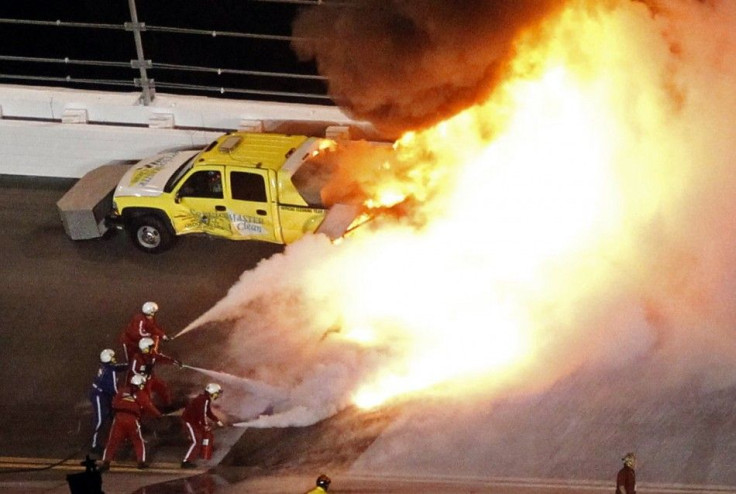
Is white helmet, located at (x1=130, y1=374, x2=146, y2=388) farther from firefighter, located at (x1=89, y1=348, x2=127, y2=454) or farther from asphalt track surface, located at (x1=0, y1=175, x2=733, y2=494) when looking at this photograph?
asphalt track surface, located at (x1=0, y1=175, x2=733, y2=494)

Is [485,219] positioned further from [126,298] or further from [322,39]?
[126,298]

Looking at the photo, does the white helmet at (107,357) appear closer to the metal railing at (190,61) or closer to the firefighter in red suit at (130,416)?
the firefighter in red suit at (130,416)

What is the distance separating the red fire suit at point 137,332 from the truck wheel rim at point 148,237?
240cm

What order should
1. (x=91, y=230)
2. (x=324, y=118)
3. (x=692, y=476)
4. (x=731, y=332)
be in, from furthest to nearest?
(x=324, y=118)
(x=91, y=230)
(x=731, y=332)
(x=692, y=476)

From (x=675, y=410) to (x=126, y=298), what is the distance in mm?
6651

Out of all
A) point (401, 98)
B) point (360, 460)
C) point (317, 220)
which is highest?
point (401, 98)

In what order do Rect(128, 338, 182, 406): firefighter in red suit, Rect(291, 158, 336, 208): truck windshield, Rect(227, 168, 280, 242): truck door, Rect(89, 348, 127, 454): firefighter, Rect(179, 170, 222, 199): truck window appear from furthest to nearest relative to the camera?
Rect(179, 170, 222, 199): truck window < Rect(227, 168, 280, 242): truck door < Rect(291, 158, 336, 208): truck windshield < Rect(128, 338, 182, 406): firefighter in red suit < Rect(89, 348, 127, 454): firefighter

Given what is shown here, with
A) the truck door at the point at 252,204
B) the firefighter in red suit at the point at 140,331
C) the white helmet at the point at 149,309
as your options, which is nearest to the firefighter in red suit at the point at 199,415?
the firefighter in red suit at the point at 140,331

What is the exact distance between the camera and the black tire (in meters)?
14.0

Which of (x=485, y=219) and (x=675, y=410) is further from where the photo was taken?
(x=485, y=219)

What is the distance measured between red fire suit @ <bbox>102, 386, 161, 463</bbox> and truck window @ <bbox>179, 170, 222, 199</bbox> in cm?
352

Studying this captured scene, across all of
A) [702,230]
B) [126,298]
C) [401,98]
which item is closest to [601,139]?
[702,230]

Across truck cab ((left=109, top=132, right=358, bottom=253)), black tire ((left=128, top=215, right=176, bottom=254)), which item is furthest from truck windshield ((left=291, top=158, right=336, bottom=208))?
black tire ((left=128, top=215, right=176, bottom=254))

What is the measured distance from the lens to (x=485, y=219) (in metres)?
13.2
